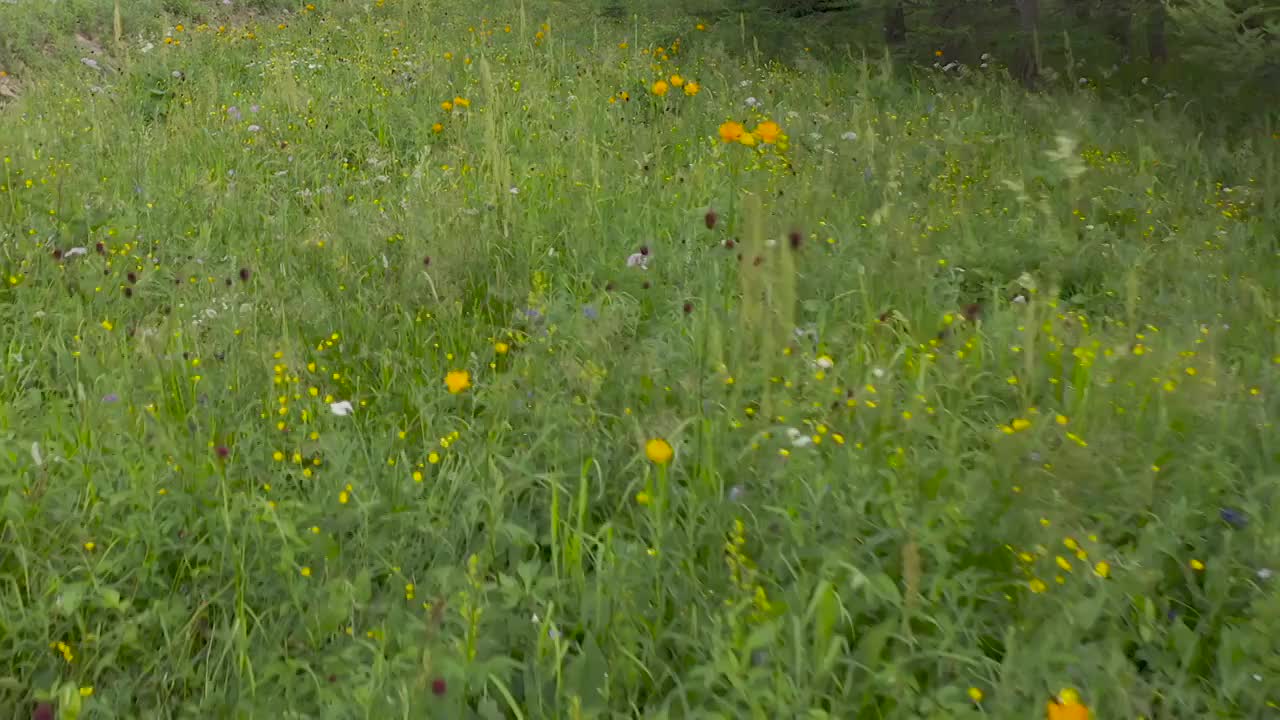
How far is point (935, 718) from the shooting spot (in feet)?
5.57

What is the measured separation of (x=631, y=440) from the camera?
2.62 meters

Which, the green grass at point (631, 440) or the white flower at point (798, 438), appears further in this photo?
the white flower at point (798, 438)

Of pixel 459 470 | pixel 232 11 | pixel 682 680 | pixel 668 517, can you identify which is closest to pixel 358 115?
pixel 459 470

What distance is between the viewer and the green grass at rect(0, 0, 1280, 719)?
192 centimetres

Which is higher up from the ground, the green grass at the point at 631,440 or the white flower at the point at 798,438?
the white flower at the point at 798,438

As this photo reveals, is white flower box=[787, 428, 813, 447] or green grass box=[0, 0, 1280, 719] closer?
green grass box=[0, 0, 1280, 719]

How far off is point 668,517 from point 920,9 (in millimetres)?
7853

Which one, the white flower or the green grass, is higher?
the white flower

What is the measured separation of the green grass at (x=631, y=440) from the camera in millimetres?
1923

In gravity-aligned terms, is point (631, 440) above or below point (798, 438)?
below

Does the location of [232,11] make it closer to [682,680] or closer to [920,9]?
[920,9]

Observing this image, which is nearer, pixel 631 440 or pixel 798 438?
pixel 798 438

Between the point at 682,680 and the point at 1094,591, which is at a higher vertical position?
→ the point at 1094,591

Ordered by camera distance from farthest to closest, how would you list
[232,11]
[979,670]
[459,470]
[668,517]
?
[232,11] → [459,470] → [668,517] → [979,670]
